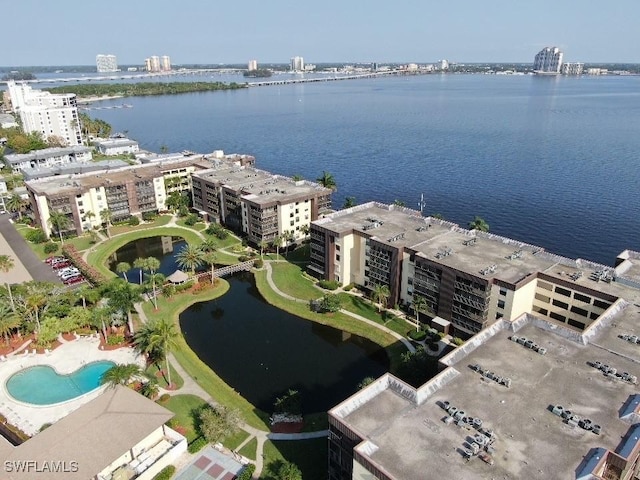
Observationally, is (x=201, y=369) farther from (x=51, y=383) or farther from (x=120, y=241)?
(x=120, y=241)

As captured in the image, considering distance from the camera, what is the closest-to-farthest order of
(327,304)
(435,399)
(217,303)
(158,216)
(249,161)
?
1. (435,399)
2. (327,304)
3. (217,303)
4. (158,216)
5. (249,161)

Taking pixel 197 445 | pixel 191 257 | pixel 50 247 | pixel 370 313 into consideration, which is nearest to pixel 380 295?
pixel 370 313

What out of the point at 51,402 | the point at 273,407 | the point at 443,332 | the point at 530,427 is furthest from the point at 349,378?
the point at 51,402

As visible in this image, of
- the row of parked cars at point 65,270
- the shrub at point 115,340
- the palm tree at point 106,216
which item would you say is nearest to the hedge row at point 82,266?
the row of parked cars at point 65,270

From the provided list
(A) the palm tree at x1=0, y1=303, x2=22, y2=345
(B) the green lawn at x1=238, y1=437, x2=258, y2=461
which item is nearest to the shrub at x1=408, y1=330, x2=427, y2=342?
(B) the green lawn at x1=238, y1=437, x2=258, y2=461

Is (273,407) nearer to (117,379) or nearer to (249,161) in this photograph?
(117,379)

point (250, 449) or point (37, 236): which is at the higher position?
point (37, 236)

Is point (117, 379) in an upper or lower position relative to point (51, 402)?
upper
